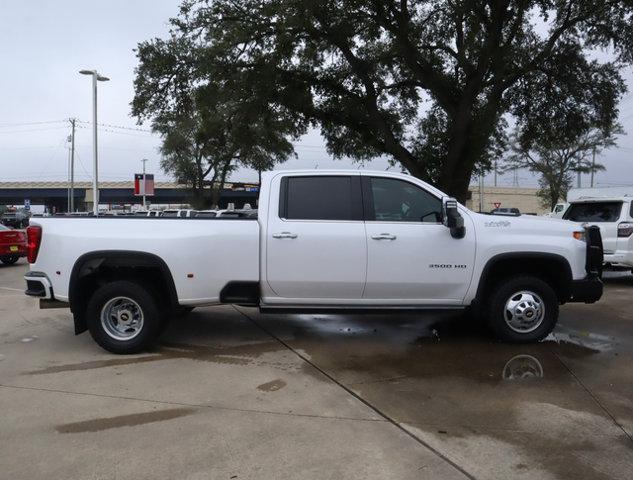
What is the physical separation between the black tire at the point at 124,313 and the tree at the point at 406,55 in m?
11.9

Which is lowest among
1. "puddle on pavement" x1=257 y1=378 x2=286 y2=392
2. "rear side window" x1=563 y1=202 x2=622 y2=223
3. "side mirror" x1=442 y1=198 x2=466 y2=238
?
"puddle on pavement" x1=257 y1=378 x2=286 y2=392

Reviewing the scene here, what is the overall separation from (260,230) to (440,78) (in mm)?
15427

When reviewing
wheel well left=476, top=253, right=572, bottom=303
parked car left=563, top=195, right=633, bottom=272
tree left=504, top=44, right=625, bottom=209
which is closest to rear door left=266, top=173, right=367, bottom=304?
wheel well left=476, top=253, right=572, bottom=303

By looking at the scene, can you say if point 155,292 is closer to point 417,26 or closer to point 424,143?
point 417,26

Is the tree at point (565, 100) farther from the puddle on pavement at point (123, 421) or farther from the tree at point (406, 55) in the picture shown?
the puddle on pavement at point (123, 421)

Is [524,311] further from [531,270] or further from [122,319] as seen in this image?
[122,319]

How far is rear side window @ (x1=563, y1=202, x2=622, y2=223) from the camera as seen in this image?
11203mm

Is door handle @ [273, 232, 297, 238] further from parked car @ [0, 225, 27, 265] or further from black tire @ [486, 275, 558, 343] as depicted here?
parked car @ [0, 225, 27, 265]

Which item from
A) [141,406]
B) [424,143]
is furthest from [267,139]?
[141,406]

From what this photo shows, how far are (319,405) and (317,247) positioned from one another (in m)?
1.86

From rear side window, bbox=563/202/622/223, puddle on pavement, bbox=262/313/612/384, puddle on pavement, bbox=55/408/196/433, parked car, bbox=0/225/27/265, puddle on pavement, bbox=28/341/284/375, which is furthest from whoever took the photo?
parked car, bbox=0/225/27/265

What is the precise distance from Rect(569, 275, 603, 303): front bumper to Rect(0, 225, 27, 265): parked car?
15.4 m

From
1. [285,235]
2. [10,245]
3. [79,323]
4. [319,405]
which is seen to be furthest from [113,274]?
[10,245]

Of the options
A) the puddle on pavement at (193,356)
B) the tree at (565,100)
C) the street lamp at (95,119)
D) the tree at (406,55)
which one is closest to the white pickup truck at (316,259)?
the puddle on pavement at (193,356)
